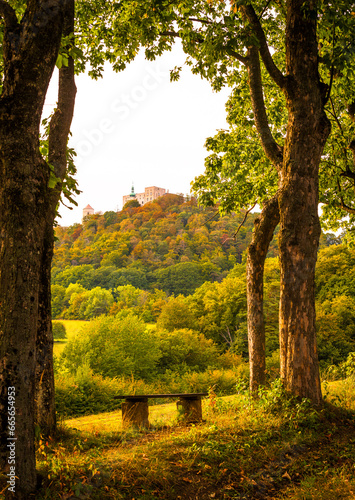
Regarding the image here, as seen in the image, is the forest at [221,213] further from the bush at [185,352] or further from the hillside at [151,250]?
the hillside at [151,250]

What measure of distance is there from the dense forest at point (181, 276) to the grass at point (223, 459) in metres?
23.1

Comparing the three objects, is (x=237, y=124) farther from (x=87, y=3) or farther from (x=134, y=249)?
(x=134, y=249)

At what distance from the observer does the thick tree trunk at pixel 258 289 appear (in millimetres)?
7781

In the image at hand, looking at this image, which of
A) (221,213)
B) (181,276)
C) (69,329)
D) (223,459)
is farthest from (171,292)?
(223,459)

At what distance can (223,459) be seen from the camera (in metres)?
4.40

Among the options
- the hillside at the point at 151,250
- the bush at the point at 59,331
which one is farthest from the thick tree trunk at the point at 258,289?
the hillside at the point at 151,250

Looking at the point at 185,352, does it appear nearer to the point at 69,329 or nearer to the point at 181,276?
the point at 69,329

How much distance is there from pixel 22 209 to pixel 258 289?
574 centimetres

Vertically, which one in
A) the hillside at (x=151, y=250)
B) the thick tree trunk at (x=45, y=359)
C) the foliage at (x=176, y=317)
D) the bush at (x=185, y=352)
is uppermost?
the hillside at (x=151, y=250)

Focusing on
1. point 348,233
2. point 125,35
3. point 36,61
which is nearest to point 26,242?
point 36,61

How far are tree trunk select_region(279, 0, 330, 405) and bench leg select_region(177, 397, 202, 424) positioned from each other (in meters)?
1.66

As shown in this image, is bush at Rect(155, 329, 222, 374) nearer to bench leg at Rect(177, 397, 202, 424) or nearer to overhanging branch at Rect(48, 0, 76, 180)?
bench leg at Rect(177, 397, 202, 424)

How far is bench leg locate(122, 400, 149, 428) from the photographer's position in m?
6.39

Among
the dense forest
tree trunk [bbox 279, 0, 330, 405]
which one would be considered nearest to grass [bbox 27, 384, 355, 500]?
tree trunk [bbox 279, 0, 330, 405]
